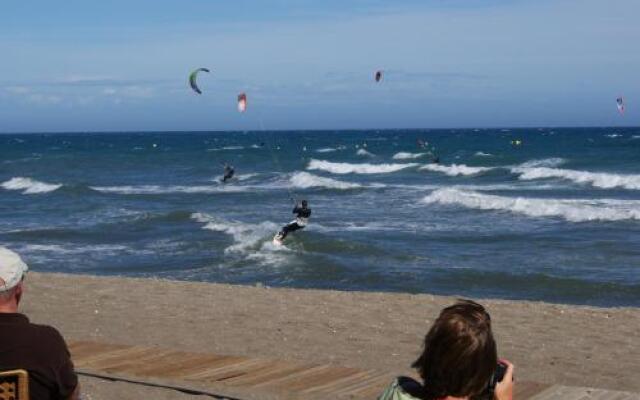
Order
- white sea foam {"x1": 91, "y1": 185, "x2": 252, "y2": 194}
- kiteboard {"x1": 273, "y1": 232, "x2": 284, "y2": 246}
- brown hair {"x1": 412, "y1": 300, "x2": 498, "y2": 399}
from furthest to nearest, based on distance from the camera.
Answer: white sea foam {"x1": 91, "y1": 185, "x2": 252, "y2": 194}, kiteboard {"x1": 273, "y1": 232, "x2": 284, "y2": 246}, brown hair {"x1": 412, "y1": 300, "x2": 498, "y2": 399}

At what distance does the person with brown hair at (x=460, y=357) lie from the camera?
103 inches

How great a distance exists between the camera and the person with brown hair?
103 inches

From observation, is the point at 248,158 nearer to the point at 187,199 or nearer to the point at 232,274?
the point at 187,199

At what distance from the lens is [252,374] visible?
7117mm

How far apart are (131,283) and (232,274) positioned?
2632mm

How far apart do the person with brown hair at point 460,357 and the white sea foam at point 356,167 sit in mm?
48757

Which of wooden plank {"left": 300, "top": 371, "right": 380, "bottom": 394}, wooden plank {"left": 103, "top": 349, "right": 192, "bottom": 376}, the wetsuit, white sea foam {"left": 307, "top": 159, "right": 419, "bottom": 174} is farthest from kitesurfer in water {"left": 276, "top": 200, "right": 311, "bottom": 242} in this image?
white sea foam {"left": 307, "top": 159, "right": 419, "bottom": 174}

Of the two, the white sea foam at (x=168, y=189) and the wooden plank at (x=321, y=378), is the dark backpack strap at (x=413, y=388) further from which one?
the white sea foam at (x=168, y=189)

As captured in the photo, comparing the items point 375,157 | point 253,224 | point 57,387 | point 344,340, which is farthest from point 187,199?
point 375,157

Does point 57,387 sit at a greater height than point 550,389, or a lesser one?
greater

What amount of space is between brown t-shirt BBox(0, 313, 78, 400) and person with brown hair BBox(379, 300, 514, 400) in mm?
1201

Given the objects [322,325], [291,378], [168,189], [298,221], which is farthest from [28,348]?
[168,189]

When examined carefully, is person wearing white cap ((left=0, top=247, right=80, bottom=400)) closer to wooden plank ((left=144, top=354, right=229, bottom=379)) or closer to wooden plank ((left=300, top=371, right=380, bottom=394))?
wooden plank ((left=300, top=371, right=380, bottom=394))

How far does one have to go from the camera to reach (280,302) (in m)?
12.1
